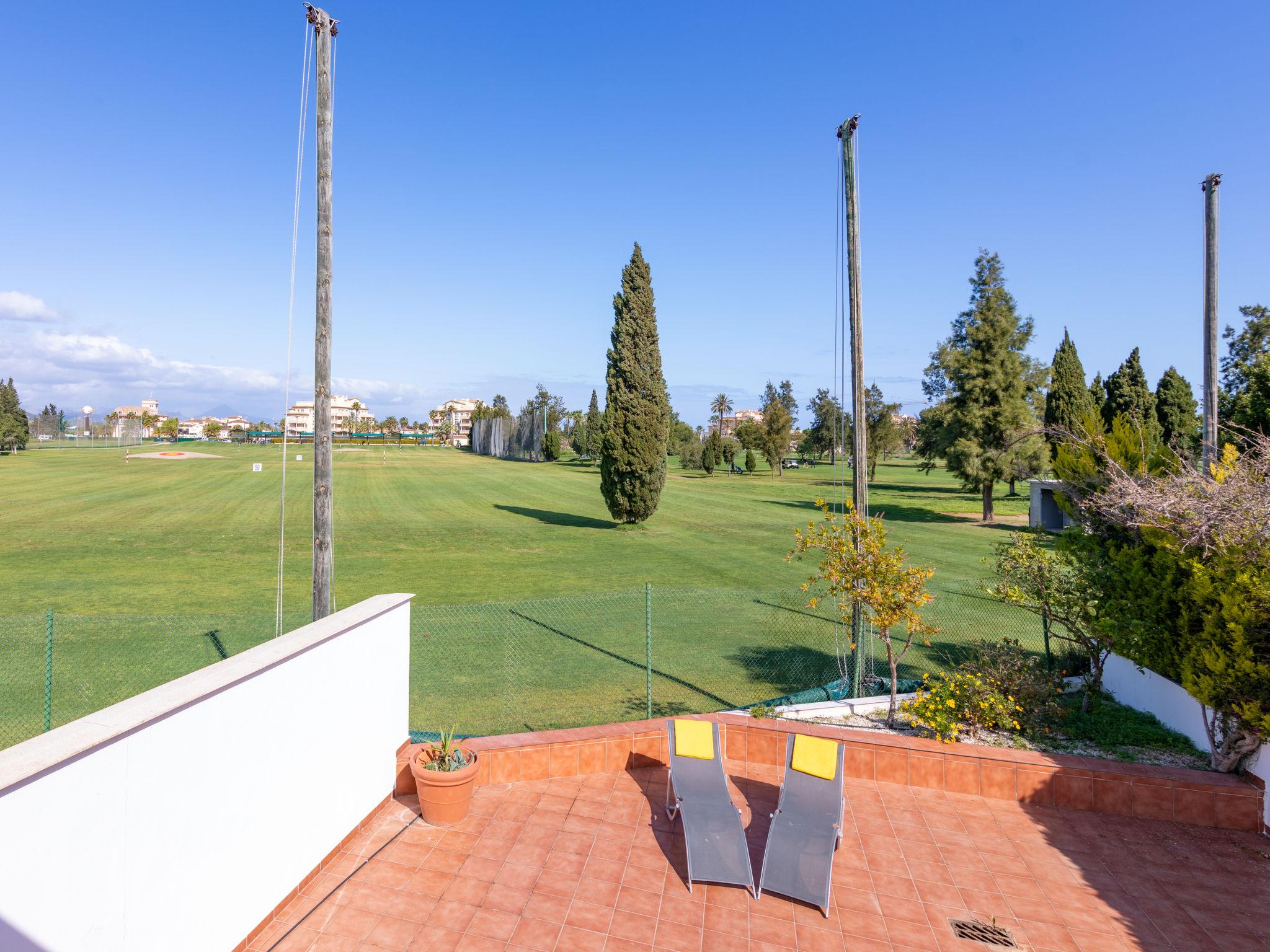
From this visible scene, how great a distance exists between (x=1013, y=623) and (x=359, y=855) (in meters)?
11.9

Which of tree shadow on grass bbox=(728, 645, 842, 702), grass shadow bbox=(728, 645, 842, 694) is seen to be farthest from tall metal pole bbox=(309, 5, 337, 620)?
grass shadow bbox=(728, 645, 842, 694)

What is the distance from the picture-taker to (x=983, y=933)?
159 inches

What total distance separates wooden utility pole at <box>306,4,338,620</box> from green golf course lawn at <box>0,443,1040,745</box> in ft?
8.14

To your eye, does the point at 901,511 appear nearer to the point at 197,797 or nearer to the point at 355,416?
the point at 197,797

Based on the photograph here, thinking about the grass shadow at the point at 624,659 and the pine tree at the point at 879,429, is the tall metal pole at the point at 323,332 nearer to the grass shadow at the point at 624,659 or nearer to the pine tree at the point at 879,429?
the grass shadow at the point at 624,659

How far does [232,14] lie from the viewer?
9789 millimetres

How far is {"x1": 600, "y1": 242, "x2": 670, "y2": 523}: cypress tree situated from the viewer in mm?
24969

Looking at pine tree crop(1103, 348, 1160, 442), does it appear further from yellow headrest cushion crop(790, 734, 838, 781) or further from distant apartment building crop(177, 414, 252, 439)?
distant apartment building crop(177, 414, 252, 439)

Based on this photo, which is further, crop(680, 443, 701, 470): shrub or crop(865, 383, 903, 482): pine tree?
crop(680, 443, 701, 470): shrub

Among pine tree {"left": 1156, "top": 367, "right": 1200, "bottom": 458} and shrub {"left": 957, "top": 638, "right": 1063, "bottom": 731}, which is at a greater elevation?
pine tree {"left": 1156, "top": 367, "right": 1200, "bottom": 458}

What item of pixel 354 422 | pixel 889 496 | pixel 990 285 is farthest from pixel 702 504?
pixel 354 422

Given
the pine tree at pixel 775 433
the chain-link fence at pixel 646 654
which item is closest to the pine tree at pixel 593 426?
the pine tree at pixel 775 433

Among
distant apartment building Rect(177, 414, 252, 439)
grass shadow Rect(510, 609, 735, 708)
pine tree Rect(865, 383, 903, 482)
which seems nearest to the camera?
grass shadow Rect(510, 609, 735, 708)

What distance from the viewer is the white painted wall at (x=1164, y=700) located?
5.43 m
